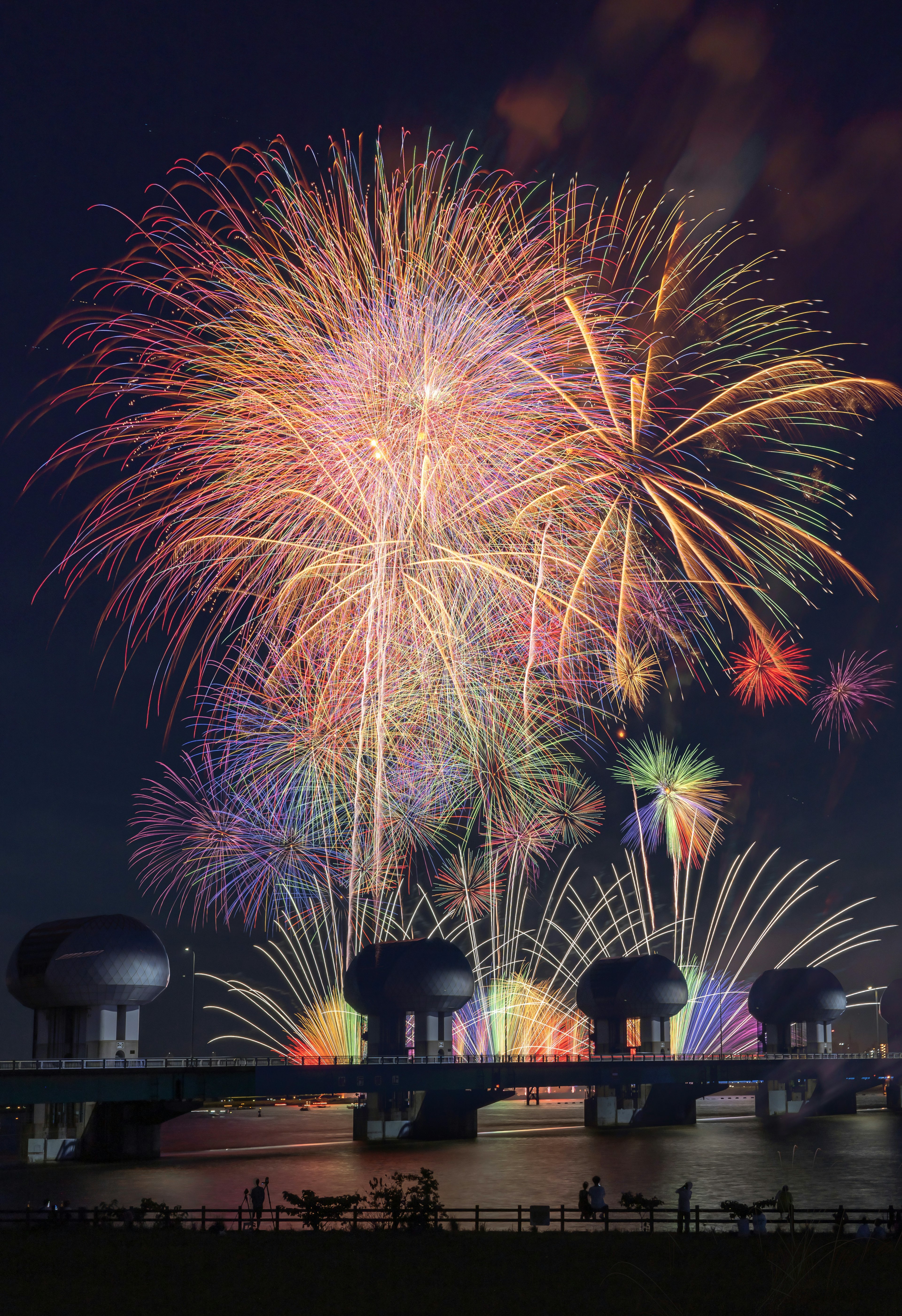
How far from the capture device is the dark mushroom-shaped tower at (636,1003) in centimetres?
10950

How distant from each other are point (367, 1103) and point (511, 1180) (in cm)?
3131

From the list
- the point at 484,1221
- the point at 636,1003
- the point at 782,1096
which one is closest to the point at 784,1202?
the point at 484,1221

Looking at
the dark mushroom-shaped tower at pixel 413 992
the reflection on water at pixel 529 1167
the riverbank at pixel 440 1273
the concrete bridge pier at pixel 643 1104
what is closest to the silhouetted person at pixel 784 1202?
the riverbank at pixel 440 1273

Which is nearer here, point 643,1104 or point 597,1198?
point 597,1198

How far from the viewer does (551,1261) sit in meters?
29.2

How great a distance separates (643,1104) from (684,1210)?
242 ft

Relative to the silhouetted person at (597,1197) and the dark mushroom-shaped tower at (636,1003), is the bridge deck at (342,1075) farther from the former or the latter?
the silhouetted person at (597,1197)

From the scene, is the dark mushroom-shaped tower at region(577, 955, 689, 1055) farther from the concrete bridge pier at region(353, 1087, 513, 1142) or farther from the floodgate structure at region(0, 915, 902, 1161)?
the concrete bridge pier at region(353, 1087, 513, 1142)

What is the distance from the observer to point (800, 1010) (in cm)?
12494

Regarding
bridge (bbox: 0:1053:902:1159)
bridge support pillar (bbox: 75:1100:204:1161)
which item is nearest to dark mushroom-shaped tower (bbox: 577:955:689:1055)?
bridge (bbox: 0:1053:902:1159)

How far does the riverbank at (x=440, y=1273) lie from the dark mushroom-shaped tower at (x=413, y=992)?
59177mm

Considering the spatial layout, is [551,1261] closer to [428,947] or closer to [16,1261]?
[16,1261]

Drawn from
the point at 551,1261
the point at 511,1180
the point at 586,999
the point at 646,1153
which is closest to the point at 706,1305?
the point at 551,1261

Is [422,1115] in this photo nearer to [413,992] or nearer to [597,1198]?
[413,992]
